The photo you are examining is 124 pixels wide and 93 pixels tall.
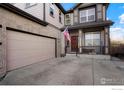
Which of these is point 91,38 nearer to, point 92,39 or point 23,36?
point 92,39

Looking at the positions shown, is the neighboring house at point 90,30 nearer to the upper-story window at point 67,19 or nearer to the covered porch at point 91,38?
the covered porch at point 91,38

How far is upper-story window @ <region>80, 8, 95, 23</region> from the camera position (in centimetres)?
1077

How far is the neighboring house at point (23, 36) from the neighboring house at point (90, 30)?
11.6 ft

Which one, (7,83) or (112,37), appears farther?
(112,37)

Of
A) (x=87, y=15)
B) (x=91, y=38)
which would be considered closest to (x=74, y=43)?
(x=91, y=38)

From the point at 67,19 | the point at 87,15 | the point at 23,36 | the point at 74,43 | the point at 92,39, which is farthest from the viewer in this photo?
the point at 67,19

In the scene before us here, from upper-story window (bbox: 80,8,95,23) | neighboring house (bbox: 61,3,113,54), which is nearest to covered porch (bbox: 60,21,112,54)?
neighboring house (bbox: 61,3,113,54)

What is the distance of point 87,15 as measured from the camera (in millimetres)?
11062

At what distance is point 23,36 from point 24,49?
2.76 ft
